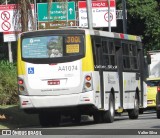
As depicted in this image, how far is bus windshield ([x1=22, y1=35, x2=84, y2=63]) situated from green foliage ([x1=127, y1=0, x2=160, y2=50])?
105ft

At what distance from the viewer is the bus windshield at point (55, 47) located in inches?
932

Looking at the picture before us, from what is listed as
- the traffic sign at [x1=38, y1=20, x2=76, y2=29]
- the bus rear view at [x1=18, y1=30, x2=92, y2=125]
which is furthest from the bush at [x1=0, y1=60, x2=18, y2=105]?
the bus rear view at [x1=18, y1=30, x2=92, y2=125]

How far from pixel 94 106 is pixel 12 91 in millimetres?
8113

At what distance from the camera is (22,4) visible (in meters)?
27.9

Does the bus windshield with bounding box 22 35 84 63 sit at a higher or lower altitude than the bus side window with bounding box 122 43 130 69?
higher

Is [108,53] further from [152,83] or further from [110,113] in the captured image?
[152,83]

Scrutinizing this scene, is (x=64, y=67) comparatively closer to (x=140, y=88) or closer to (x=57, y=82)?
(x=57, y=82)

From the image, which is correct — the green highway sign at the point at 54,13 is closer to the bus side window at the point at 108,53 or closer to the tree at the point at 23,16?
the tree at the point at 23,16

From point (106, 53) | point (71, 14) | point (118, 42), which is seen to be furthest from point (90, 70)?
point (71, 14)

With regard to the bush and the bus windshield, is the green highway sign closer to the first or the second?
the bush

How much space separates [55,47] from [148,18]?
3346 centimetres

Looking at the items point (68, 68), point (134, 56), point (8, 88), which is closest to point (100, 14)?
point (8, 88)

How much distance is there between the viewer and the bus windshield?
2367 centimetres

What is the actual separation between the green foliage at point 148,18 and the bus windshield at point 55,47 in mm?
32034
